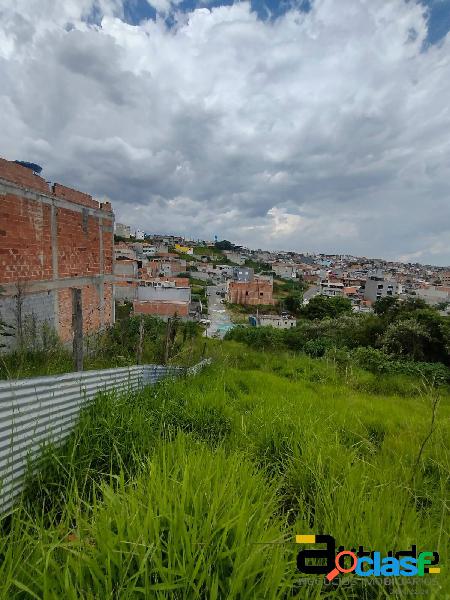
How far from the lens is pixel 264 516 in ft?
4.98

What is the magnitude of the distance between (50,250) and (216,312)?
43162mm

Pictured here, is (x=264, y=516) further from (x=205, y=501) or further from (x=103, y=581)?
(x=103, y=581)

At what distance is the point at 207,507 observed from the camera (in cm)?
148

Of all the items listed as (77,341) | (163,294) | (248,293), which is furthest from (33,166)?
(248,293)

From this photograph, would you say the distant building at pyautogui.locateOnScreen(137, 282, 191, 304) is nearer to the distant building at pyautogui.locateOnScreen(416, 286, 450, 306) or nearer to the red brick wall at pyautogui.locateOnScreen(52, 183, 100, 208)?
the red brick wall at pyautogui.locateOnScreen(52, 183, 100, 208)

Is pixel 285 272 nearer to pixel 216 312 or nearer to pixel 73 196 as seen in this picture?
pixel 216 312

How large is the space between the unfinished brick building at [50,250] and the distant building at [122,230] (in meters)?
91.5

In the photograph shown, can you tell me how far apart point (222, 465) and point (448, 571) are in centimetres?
117

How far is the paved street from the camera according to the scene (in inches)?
1516

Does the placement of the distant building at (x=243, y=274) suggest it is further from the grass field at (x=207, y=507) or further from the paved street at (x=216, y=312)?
the grass field at (x=207, y=507)

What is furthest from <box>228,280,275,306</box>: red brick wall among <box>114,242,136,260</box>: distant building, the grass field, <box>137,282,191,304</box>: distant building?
the grass field

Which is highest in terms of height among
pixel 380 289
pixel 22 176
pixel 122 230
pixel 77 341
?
pixel 122 230

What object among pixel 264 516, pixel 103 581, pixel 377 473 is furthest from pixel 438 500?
pixel 103 581

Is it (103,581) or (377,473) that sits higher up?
(103,581)
